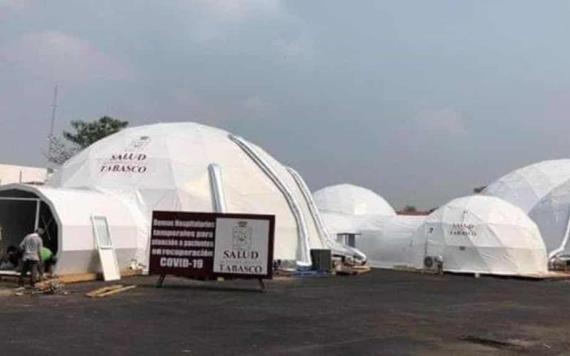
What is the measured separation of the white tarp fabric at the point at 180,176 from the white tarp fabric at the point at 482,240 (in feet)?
26.4

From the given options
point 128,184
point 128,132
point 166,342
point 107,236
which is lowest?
point 166,342

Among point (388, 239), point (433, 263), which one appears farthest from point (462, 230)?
point (388, 239)

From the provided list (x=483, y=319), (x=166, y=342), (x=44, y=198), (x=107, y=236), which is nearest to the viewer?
(x=166, y=342)

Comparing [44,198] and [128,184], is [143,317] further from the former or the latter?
[128,184]

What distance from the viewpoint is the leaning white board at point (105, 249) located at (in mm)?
23969

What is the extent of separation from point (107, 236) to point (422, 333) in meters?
14.2

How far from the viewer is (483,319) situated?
16.3 meters

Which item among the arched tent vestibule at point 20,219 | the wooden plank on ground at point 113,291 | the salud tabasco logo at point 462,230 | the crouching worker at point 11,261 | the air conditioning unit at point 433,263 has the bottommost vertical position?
the wooden plank on ground at point 113,291

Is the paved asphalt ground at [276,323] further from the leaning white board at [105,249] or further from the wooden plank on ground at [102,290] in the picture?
the leaning white board at [105,249]

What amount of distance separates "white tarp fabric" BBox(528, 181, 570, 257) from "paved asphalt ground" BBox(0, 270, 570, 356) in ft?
75.0

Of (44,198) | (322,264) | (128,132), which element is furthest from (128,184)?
(322,264)

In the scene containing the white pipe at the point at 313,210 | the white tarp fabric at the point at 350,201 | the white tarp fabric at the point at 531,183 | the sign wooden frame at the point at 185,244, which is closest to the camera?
the sign wooden frame at the point at 185,244

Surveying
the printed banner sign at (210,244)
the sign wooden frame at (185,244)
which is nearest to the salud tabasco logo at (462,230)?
the sign wooden frame at (185,244)

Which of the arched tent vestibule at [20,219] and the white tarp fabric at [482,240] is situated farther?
the white tarp fabric at [482,240]
